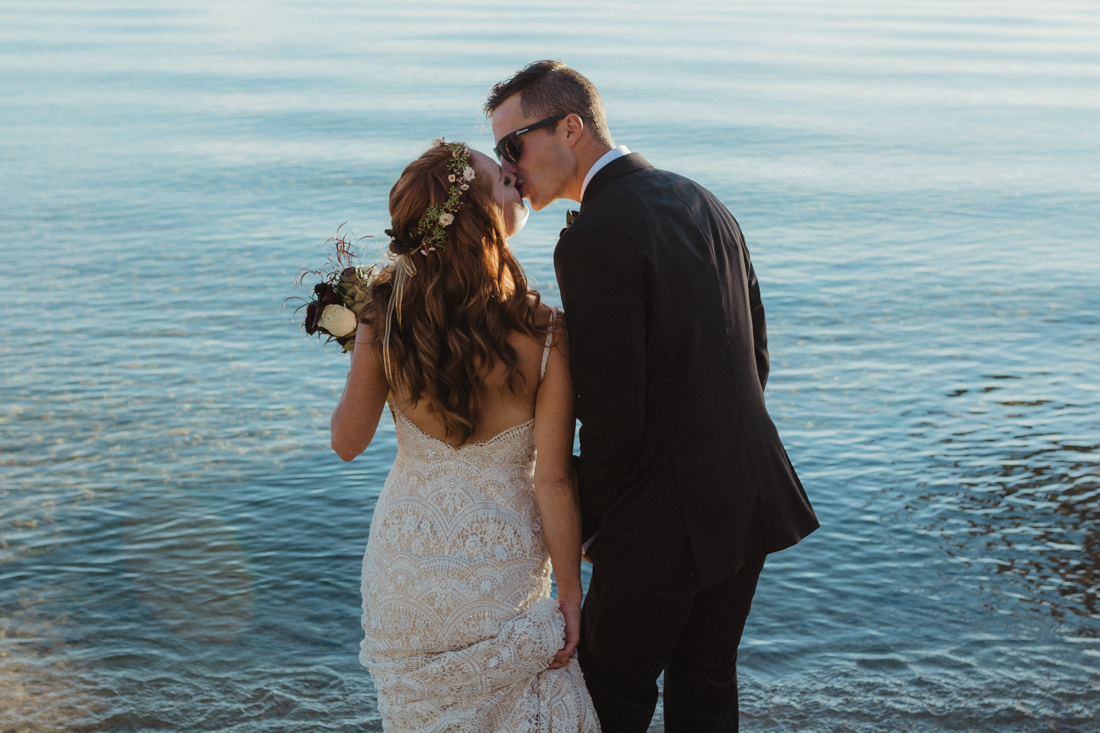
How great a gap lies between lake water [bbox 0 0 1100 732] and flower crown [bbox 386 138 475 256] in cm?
274

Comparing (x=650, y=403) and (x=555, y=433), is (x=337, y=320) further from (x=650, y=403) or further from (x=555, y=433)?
(x=650, y=403)

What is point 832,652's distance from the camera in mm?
4895

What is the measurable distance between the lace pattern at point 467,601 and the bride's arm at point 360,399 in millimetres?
85

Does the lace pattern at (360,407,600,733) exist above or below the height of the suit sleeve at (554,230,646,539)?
below

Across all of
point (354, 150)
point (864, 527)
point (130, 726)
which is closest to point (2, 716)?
point (130, 726)

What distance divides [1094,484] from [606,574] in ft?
16.4

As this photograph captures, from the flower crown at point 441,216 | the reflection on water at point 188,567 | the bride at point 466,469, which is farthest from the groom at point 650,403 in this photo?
the reflection on water at point 188,567

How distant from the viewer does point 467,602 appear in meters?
2.63

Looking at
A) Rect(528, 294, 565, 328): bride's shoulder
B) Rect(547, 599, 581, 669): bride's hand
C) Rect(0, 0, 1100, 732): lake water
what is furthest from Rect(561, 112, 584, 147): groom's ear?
Rect(0, 0, 1100, 732): lake water

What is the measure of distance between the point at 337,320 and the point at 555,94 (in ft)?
2.88

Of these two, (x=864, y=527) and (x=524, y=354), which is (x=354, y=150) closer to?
(x=864, y=527)

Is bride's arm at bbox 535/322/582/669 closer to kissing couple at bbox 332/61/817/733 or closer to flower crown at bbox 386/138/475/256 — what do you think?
kissing couple at bbox 332/61/817/733

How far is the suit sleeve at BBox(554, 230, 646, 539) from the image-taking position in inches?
98.3

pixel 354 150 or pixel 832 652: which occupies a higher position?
pixel 354 150
